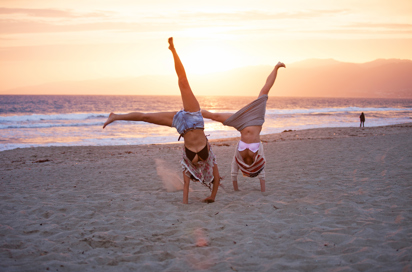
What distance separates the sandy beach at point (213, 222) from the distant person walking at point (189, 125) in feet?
1.86

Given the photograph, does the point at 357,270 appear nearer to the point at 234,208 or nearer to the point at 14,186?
the point at 234,208

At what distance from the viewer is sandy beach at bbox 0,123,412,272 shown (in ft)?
11.0

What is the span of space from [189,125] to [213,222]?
5.35 ft

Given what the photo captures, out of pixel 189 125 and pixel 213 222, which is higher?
pixel 189 125

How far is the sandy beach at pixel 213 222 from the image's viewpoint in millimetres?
3344

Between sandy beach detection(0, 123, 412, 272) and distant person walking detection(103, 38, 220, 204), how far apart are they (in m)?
0.57

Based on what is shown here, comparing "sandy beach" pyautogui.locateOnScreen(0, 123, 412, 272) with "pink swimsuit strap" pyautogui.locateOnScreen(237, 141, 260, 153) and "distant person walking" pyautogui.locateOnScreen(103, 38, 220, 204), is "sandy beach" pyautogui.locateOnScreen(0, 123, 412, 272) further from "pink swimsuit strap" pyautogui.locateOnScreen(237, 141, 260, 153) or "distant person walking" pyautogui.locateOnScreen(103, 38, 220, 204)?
"pink swimsuit strap" pyautogui.locateOnScreen(237, 141, 260, 153)

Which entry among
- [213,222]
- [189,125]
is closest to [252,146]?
[189,125]

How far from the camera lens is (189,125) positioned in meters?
5.09

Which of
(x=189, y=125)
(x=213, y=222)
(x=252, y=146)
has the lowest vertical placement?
(x=213, y=222)

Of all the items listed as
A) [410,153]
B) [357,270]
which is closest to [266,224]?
[357,270]

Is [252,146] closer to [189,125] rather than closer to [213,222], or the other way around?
[189,125]

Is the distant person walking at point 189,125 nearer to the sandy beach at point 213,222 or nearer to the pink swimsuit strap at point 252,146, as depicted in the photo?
the sandy beach at point 213,222

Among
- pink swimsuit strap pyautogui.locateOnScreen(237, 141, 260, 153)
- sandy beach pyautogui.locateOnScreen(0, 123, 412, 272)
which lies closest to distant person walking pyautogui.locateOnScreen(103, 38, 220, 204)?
sandy beach pyautogui.locateOnScreen(0, 123, 412, 272)
